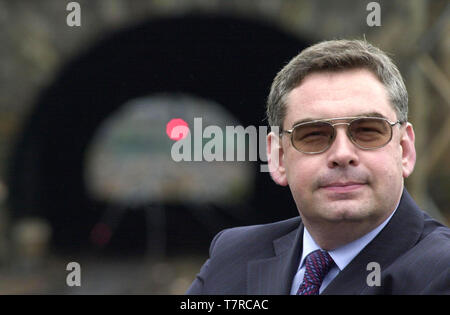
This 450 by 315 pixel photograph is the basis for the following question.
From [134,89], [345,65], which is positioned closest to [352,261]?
[345,65]

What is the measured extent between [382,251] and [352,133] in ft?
1.31

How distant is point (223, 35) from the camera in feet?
33.4

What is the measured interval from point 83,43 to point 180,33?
169cm

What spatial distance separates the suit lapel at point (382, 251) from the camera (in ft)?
7.42

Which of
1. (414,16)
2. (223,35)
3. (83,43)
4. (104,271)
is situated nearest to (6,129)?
(83,43)

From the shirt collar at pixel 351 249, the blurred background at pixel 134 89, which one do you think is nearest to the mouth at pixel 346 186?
the shirt collar at pixel 351 249

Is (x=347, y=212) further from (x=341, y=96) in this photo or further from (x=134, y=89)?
(x=134, y=89)

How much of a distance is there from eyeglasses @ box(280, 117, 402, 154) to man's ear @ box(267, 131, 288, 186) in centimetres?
22

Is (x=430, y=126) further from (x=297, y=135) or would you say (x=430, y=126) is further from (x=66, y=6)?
(x=297, y=135)

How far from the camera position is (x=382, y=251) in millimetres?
2291

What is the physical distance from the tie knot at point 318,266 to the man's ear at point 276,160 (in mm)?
279

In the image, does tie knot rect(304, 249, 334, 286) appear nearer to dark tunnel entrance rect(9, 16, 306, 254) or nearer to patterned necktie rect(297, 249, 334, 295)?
patterned necktie rect(297, 249, 334, 295)

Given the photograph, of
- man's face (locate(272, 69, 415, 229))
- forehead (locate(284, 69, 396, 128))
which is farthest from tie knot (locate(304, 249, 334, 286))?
forehead (locate(284, 69, 396, 128))

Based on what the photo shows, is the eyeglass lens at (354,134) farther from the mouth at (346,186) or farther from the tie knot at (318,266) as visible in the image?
the tie knot at (318,266)
